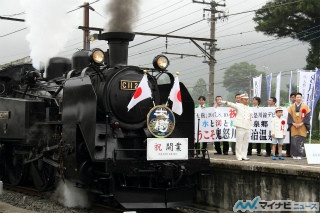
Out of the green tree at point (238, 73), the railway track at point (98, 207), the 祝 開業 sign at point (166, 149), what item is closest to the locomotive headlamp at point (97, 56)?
the 祝 開業 sign at point (166, 149)

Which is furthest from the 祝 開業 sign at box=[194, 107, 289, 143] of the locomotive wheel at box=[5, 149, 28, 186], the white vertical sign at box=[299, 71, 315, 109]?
the locomotive wheel at box=[5, 149, 28, 186]

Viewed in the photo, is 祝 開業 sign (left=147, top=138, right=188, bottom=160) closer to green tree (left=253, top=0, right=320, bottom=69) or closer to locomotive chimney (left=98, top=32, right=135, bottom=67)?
locomotive chimney (left=98, top=32, right=135, bottom=67)

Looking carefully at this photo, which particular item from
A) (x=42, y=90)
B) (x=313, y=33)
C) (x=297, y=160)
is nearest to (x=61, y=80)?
(x=42, y=90)

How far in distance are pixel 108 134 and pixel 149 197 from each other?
1224 millimetres

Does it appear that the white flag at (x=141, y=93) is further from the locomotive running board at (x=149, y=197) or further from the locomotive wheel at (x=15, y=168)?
the locomotive wheel at (x=15, y=168)

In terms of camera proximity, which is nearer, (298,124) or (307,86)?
(298,124)

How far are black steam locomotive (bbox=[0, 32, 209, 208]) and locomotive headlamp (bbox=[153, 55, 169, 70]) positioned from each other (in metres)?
0.02

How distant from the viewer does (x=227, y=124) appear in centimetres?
1151

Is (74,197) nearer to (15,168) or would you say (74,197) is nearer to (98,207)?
(98,207)

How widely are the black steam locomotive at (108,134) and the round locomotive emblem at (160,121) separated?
241 millimetres

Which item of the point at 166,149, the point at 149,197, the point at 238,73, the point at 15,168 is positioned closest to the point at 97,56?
the point at 166,149

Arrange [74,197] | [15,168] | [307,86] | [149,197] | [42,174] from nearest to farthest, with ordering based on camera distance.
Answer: [149,197] → [74,197] → [42,174] → [15,168] → [307,86]

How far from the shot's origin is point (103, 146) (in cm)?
727

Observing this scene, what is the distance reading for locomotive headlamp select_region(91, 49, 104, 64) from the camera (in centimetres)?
767
